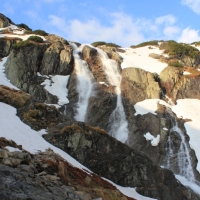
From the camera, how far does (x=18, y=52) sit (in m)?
44.4

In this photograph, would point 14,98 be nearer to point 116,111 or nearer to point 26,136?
point 26,136

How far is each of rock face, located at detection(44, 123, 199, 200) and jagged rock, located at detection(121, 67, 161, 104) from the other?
61.8 ft

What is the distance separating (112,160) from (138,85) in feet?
78.6

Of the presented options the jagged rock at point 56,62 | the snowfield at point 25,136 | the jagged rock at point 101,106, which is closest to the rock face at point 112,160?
the snowfield at point 25,136

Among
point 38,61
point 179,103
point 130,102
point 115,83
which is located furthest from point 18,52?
point 179,103

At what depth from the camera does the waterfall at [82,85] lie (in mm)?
38094

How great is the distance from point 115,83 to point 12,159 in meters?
34.0

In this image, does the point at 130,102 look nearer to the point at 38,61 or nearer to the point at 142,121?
the point at 142,121

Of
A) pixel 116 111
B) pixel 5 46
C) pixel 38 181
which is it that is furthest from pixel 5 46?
pixel 38 181

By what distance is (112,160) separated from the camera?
21.0 meters

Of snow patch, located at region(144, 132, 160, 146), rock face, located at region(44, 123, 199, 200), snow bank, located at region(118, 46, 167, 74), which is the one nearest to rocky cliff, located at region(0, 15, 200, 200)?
rock face, located at region(44, 123, 199, 200)

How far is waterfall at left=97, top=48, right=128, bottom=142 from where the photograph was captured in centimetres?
3581

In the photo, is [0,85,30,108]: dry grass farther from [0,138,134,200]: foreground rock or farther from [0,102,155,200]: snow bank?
[0,138,134,200]: foreground rock

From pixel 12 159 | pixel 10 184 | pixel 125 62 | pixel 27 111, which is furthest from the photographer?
pixel 125 62
